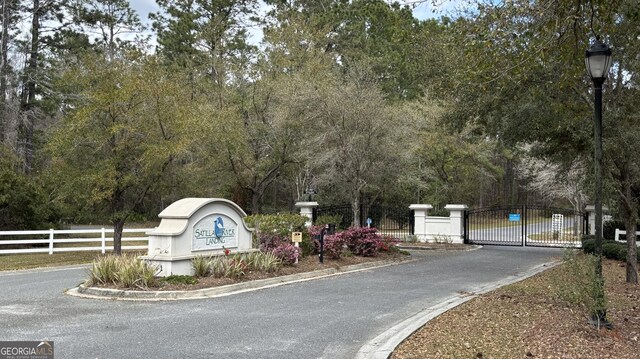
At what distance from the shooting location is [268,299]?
402 inches

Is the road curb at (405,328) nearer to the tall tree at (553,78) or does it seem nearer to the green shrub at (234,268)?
the tall tree at (553,78)

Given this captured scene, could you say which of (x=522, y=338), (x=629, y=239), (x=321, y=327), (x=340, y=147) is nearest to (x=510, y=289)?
(x=629, y=239)

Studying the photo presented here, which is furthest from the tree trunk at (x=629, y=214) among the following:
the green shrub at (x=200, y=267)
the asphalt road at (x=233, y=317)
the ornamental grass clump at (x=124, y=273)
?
the ornamental grass clump at (x=124, y=273)

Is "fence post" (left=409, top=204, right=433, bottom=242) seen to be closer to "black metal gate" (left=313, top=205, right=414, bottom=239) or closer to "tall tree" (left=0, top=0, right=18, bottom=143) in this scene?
"black metal gate" (left=313, top=205, right=414, bottom=239)

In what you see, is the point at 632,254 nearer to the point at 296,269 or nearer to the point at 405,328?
the point at 405,328

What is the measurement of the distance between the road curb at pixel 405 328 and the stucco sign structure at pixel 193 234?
558 centimetres

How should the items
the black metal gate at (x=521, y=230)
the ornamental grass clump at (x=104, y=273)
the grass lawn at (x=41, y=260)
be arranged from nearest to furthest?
the ornamental grass clump at (x=104, y=273)
the grass lawn at (x=41, y=260)
the black metal gate at (x=521, y=230)

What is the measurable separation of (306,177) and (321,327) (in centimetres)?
2342

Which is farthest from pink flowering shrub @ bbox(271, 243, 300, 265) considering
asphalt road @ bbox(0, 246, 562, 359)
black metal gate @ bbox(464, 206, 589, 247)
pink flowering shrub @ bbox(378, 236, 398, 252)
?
black metal gate @ bbox(464, 206, 589, 247)

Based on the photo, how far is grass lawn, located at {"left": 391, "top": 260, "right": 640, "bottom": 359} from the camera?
6.34 m

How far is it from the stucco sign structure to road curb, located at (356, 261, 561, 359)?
5.58 meters

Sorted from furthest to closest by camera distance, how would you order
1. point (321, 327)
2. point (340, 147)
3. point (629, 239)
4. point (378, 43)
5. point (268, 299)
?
point (378, 43) → point (340, 147) → point (629, 239) → point (268, 299) → point (321, 327)

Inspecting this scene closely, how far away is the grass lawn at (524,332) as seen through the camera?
6.34 metres

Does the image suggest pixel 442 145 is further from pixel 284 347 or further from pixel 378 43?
pixel 284 347
